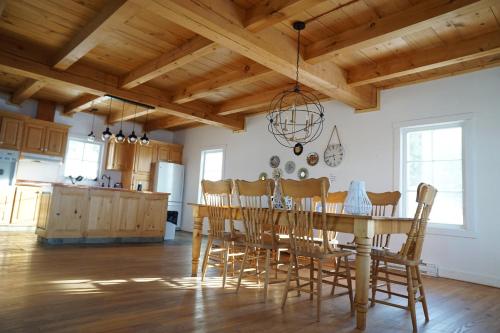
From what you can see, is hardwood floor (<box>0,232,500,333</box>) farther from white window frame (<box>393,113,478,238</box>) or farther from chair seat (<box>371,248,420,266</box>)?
white window frame (<box>393,113,478,238</box>)

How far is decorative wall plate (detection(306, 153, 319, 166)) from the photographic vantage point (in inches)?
219

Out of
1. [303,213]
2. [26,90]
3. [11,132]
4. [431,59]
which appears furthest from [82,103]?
[431,59]

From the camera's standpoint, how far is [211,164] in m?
7.92

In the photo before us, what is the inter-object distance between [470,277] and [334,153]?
2.44 meters

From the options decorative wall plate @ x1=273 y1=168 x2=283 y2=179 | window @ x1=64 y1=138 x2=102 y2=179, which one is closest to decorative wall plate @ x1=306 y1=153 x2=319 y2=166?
decorative wall plate @ x1=273 y1=168 x2=283 y2=179

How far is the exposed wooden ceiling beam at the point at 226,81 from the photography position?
4.30 metres

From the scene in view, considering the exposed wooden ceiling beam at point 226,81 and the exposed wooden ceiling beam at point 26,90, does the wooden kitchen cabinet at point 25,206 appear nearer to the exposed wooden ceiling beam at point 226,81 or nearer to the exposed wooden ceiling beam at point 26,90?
the exposed wooden ceiling beam at point 26,90

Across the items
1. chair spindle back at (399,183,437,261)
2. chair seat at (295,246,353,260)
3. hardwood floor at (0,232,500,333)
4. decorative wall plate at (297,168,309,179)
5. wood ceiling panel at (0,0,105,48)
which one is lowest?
hardwood floor at (0,232,500,333)

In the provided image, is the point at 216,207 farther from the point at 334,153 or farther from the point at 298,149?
the point at 298,149

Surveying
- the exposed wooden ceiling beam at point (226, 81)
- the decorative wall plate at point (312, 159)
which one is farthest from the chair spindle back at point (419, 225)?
the decorative wall plate at point (312, 159)

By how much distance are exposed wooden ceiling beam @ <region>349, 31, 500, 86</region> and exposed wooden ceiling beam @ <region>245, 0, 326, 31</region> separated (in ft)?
5.58

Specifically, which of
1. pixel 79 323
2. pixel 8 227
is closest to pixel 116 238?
pixel 8 227

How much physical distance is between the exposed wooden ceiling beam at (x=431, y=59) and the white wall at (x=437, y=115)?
0.72 m

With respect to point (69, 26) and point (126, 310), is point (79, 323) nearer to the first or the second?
point (126, 310)
